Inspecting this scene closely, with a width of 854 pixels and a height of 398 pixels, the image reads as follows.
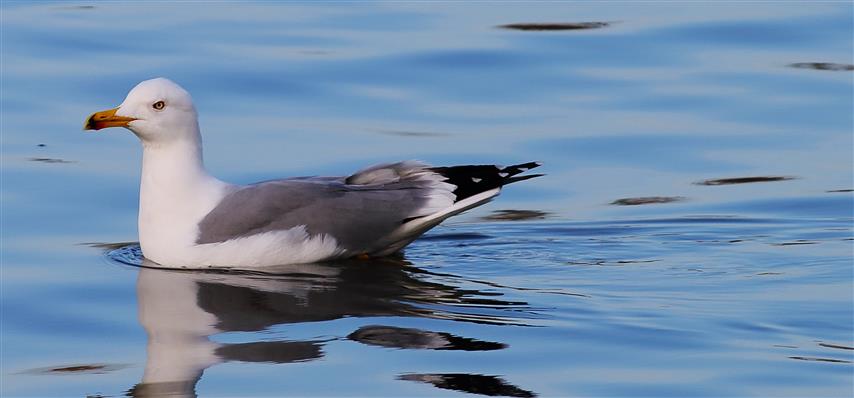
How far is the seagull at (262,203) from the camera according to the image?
Result: 10.2 metres

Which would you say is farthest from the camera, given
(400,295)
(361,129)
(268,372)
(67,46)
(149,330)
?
(67,46)

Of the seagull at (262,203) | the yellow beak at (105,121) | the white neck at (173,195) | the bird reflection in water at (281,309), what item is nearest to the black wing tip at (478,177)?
the seagull at (262,203)

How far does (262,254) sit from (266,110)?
4502 mm

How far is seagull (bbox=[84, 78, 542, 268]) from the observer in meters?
10.2

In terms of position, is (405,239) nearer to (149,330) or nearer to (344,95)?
(149,330)

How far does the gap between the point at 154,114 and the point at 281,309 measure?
1760 mm

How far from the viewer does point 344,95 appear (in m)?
15.1

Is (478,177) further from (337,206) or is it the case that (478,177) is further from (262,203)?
(262,203)

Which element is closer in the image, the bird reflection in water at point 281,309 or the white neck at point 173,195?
the bird reflection in water at point 281,309

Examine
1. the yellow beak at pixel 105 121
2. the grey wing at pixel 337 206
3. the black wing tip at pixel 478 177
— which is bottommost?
the grey wing at pixel 337 206

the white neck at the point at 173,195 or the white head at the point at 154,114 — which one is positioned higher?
the white head at the point at 154,114

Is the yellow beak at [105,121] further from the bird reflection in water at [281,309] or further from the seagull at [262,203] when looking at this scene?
the bird reflection in water at [281,309]

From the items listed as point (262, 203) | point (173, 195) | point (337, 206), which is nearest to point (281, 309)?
point (262, 203)

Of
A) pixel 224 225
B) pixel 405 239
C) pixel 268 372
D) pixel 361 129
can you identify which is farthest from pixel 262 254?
pixel 361 129
